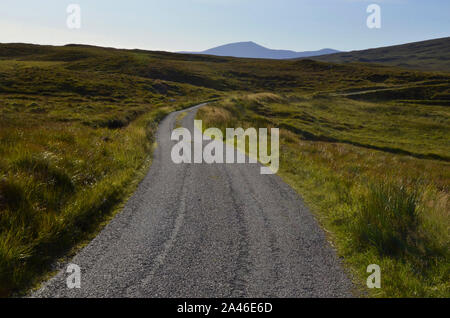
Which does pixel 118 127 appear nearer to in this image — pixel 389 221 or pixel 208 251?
pixel 208 251

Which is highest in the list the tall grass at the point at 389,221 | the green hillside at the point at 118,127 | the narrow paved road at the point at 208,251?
the green hillside at the point at 118,127

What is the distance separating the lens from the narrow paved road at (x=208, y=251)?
4332mm

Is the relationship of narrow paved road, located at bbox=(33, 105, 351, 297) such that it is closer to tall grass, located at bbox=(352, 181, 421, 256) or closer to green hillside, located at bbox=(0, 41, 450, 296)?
green hillside, located at bbox=(0, 41, 450, 296)

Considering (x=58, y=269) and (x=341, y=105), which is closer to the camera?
(x=58, y=269)

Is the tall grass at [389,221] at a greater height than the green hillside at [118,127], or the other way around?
the green hillside at [118,127]

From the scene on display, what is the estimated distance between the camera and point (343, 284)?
453 cm

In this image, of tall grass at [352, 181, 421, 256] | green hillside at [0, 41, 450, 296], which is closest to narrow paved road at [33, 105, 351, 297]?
green hillside at [0, 41, 450, 296]

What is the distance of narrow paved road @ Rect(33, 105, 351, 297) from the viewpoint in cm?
433

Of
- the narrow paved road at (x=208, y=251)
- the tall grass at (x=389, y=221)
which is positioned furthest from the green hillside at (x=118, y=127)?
the tall grass at (x=389, y=221)

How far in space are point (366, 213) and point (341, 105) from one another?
6059 cm

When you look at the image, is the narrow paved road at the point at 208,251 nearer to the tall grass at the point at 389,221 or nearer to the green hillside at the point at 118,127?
the green hillside at the point at 118,127

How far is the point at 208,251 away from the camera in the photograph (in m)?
5.41
